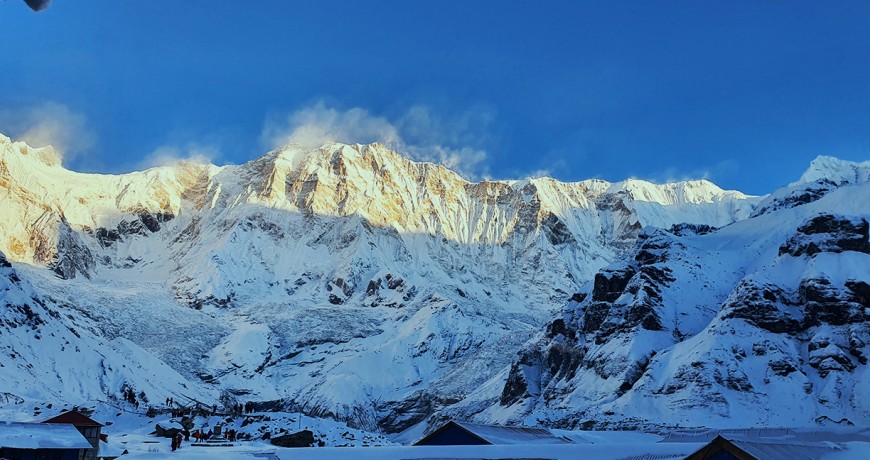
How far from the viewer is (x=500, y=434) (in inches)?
1314

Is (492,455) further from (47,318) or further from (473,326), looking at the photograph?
(473,326)

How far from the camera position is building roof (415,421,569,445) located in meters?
31.4

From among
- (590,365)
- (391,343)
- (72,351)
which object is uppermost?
(391,343)

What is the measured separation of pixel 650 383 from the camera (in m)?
91.6

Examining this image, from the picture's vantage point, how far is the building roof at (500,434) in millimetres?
31428

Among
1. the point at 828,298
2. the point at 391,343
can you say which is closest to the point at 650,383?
the point at 828,298

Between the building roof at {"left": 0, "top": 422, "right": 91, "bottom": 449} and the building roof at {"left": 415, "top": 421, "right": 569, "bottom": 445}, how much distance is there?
43.2ft

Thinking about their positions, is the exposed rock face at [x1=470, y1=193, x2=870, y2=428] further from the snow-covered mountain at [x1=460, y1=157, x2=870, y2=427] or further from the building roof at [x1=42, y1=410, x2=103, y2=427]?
the building roof at [x1=42, y1=410, x2=103, y2=427]

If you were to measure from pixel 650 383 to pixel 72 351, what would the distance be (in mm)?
77558

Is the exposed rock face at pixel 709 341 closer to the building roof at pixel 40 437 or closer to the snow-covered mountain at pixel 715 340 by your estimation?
the snow-covered mountain at pixel 715 340

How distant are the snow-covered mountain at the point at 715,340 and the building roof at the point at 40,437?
64100 mm

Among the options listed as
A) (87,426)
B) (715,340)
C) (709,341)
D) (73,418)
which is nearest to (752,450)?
(87,426)

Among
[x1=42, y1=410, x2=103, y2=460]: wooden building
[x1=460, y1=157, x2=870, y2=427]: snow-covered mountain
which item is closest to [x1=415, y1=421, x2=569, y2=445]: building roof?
[x1=42, y1=410, x2=103, y2=460]: wooden building

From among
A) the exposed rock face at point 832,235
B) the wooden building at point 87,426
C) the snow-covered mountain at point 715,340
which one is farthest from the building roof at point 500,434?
the exposed rock face at point 832,235
